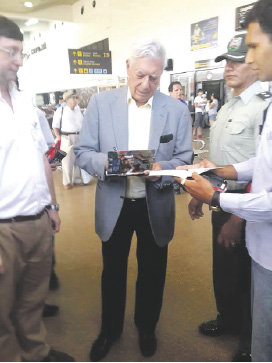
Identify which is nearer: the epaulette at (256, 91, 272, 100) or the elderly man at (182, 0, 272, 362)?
the elderly man at (182, 0, 272, 362)

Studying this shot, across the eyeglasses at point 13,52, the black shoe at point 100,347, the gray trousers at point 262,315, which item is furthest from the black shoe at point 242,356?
the eyeglasses at point 13,52

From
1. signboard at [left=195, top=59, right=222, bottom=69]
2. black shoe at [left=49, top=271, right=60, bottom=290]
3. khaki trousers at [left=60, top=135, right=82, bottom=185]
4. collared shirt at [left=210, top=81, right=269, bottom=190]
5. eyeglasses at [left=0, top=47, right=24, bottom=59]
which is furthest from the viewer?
signboard at [left=195, top=59, right=222, bottom=69]

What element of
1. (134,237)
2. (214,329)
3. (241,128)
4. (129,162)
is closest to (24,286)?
(129,162)

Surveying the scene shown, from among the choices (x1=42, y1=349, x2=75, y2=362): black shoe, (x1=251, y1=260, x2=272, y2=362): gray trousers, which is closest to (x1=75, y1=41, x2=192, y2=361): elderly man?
(x1=42, y1=349, x2=75, y2=362): black shoe

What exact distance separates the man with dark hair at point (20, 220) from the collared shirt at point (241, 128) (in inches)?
43.1

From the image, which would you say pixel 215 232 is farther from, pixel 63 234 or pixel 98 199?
pixel 63 234

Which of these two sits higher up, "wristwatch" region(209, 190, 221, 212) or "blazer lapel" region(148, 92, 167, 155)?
"blazer lapel" region(148, 92, 167, 155)

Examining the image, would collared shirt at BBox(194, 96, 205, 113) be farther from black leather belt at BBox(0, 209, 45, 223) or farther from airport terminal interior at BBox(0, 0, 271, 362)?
black leather belt at BBox(0, 209, 45, 223)

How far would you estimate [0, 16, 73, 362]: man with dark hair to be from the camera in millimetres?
1269

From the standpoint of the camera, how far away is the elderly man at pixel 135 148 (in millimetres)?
1642

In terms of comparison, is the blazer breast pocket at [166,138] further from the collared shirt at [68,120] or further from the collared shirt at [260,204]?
the collared shirt at [68,120]

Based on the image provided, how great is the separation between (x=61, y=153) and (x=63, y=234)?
5.23 ft

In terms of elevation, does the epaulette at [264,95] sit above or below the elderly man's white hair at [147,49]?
below

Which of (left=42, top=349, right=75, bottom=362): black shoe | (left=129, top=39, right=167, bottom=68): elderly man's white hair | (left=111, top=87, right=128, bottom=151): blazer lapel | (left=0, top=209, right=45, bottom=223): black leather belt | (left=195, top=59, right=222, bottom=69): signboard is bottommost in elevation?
(left=42, top=349, right=75, bottom=362): black shoe
